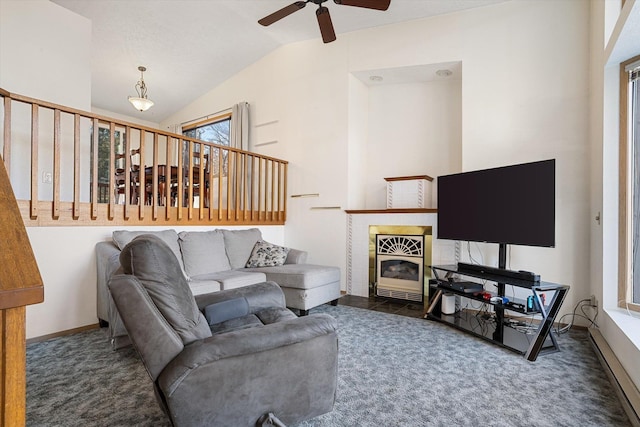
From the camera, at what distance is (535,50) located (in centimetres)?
356

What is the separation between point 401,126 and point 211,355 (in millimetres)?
4318

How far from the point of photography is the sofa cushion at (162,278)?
1372 mm

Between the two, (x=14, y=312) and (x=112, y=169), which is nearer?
(x=14, y=312)

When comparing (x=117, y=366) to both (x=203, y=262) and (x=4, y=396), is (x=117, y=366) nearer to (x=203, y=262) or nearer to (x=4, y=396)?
(x=203, y=262)

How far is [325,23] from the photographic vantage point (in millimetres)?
3293

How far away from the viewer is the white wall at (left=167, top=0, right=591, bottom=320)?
335 centimetres

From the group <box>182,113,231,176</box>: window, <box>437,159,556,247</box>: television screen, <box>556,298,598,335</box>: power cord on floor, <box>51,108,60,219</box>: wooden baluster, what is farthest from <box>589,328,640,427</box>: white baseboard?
<box>182,113,231,176</box>: window

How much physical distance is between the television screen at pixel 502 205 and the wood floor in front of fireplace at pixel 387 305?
923mm

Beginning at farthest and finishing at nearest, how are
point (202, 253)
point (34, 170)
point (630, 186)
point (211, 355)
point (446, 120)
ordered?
point (446, 120) → point (202, 253) → point (34, 170) → point (630, 186) → point (211, 355)

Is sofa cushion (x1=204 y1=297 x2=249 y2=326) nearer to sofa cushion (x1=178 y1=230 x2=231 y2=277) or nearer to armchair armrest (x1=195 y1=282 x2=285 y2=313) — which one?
armchair armrest (x1=195 y1=282 x2=285 y2=313)

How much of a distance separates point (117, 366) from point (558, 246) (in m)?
4.03

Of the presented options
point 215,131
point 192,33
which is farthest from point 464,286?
point 215,131

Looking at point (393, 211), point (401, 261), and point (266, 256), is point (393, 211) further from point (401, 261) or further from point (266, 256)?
point (266, 256)

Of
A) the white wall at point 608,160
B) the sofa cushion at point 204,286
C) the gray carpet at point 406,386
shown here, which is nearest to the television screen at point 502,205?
the white wall at point 608,160
